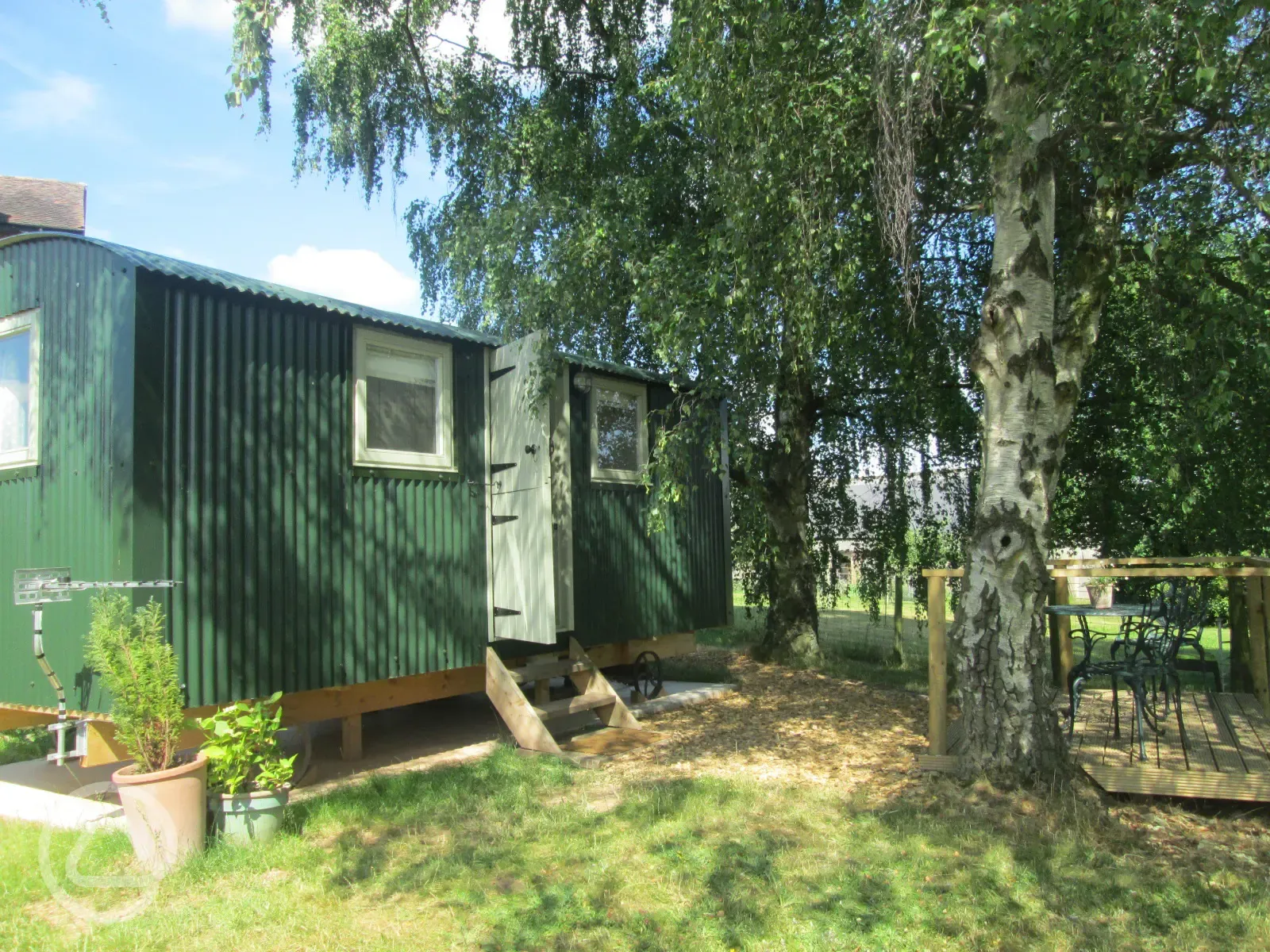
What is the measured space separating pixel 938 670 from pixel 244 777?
13.7ft

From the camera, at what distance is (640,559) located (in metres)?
8.36

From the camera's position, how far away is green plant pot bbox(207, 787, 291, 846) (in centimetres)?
439

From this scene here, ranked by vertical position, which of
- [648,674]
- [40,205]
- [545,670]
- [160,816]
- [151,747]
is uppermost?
[40,205]

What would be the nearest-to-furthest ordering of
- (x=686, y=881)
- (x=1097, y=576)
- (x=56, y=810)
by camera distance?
(x=686, y=881) < (x=56, y=810) < (x=1097, y=576)

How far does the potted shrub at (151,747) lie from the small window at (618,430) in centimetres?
416

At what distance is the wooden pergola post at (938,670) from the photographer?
567 centimetres

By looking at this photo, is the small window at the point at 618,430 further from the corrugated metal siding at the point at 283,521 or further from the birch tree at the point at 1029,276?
the birch tree at the point at 1029,276

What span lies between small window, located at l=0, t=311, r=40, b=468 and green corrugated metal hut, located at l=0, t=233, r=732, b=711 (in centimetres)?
2

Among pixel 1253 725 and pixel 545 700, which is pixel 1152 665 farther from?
pixel 545 700

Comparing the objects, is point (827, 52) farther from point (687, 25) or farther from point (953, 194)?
point (953, 194)

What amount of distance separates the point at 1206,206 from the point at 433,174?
30.8 ft

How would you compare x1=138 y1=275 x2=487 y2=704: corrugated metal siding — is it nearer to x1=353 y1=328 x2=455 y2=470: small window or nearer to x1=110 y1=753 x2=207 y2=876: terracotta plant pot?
x1=353 y1=328 x2=455 y2=470: small window
